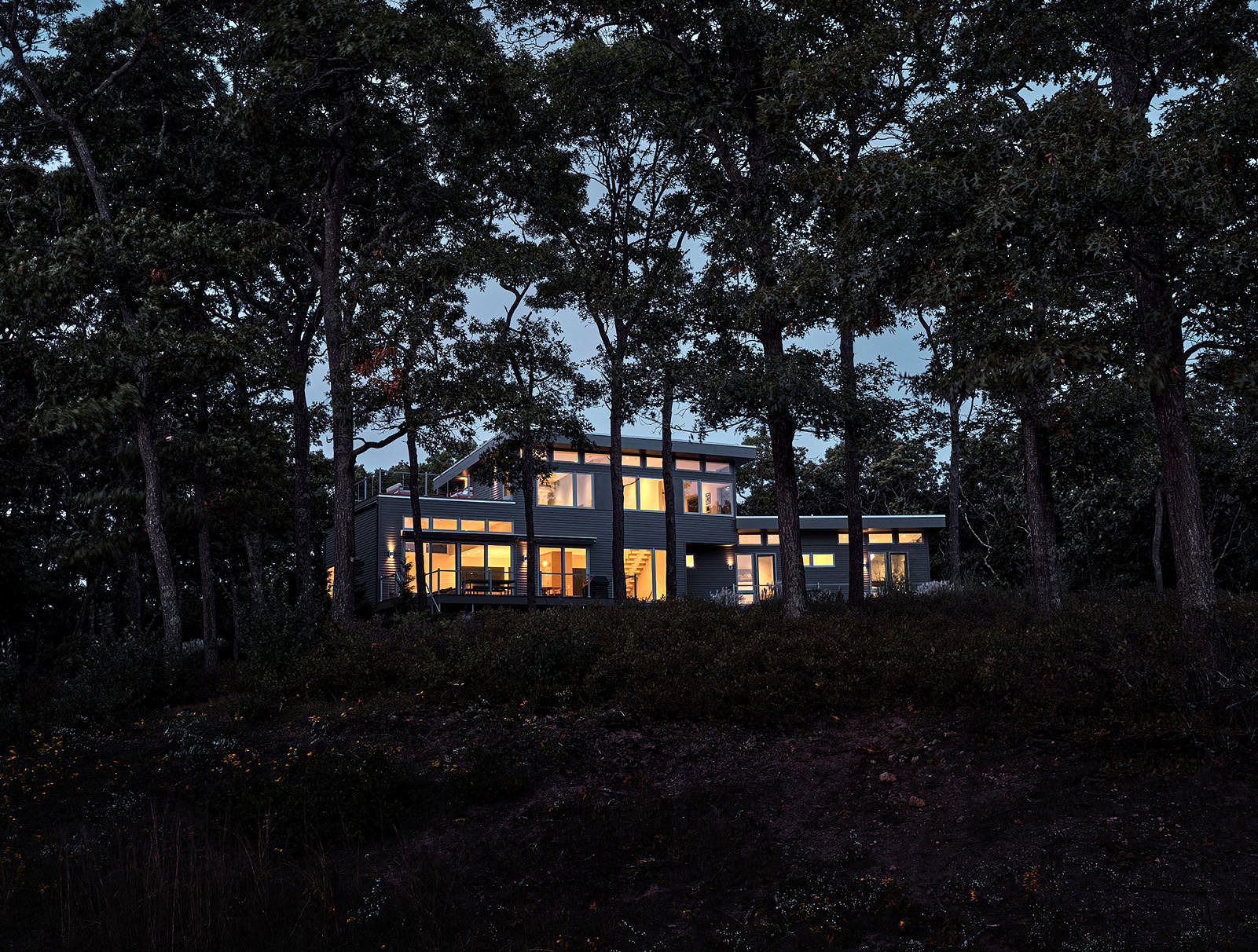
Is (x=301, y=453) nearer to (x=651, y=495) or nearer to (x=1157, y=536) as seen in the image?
(x=651, y=495)

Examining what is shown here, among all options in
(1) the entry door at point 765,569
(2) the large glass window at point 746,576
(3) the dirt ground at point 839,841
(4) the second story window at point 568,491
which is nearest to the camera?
(3) the dirt ground at point 839,841

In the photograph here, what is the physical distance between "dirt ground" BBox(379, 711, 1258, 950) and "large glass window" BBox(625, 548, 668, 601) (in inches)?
978

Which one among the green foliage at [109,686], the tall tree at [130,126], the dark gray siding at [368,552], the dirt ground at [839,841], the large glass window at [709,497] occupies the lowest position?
the dirt ground at [839,841]

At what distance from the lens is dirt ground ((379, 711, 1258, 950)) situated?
548 cm

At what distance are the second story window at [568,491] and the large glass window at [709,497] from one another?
396 cm

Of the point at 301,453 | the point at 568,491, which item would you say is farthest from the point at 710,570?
the point at 301,453

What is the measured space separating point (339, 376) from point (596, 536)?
1665 centimetres

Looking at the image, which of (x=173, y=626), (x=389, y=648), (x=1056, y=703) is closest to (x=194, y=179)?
(x=173, y=626)

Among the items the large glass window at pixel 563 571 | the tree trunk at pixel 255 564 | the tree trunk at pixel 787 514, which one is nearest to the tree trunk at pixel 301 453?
the tree trunk at pixel 255 564

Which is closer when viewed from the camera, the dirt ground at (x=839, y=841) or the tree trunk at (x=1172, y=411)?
the dirt ground at (x=839, y=841)

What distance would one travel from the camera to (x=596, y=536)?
3338 centimetres

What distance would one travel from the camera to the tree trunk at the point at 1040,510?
15.3 m

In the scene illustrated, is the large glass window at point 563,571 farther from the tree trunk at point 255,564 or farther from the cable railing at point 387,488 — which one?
the tree trunk at point 255,564

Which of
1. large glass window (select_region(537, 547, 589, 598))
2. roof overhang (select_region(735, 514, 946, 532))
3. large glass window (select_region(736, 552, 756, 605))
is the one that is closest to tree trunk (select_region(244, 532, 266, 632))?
large glass window (select_region(537, 547, 589, 598))
